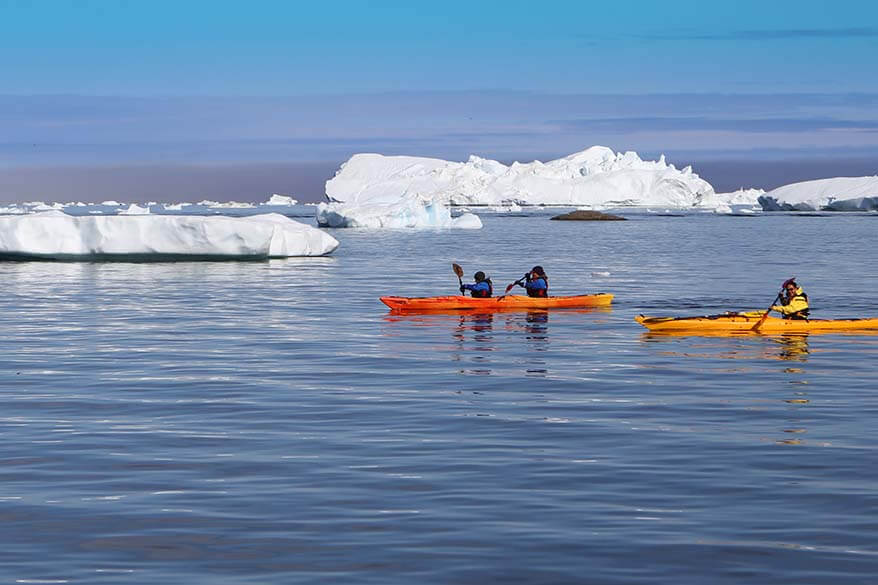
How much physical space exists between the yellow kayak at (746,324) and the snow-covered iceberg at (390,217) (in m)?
75.1

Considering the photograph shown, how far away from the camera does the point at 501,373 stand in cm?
1834

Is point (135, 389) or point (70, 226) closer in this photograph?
point (135, 389)

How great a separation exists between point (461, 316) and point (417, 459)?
1601 cm

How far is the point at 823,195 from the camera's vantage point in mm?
172125

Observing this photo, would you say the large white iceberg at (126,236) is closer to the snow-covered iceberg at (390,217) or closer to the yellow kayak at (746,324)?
the yellow kayak at (746,324)

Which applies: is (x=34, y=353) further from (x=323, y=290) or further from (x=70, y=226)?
(x=70, y=226)

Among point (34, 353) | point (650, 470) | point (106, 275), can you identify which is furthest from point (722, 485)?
point (106, 275)

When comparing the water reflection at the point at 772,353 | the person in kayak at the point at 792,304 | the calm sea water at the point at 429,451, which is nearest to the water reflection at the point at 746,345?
the water reflection at the point at 772,353

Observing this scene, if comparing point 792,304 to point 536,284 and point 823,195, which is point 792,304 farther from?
point 823,195

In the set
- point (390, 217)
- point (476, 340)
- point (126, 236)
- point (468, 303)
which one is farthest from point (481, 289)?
point (390, 217)

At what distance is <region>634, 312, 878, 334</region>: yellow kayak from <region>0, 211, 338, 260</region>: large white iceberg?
24.0 meters

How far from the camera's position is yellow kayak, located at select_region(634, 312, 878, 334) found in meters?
23.4

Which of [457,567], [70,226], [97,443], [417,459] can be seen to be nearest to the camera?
[457,567]

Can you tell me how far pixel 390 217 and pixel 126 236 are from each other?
192ft
